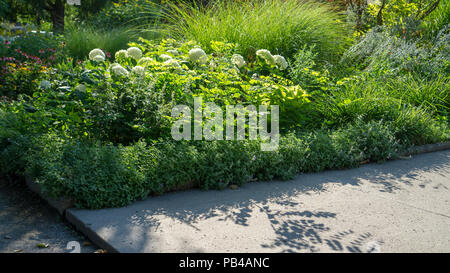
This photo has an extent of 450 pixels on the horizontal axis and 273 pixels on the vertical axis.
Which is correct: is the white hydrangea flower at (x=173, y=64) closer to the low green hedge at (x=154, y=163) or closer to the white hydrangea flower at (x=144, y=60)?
the white hydrangea flower at (x=144, y=60)

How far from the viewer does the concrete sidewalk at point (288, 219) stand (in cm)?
290

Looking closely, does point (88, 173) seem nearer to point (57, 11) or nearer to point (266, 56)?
point (266, 56)

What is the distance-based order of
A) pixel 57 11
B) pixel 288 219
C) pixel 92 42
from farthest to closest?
pixel 57 11
pixel 92 42
pixel 288 219

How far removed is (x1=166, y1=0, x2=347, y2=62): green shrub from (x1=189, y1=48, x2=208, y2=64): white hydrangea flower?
1.17 meters

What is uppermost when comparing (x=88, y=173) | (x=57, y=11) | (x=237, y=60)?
(x=57, y=11)

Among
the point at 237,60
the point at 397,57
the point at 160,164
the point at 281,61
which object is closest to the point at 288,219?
the point at 160,164

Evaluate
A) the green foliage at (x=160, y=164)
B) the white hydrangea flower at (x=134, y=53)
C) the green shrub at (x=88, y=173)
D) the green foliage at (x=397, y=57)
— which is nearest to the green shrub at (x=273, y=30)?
the green foliage at (x=397, y=57)

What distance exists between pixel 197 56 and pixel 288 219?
110 inches

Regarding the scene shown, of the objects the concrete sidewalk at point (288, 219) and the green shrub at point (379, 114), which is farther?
the green shrub at point (379, 114)

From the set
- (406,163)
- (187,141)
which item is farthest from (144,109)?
(406,163)

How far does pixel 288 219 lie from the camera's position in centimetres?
336

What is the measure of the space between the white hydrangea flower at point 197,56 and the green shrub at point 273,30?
3.84 feet

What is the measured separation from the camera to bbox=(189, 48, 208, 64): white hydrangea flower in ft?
17.7

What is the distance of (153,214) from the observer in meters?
3.31
